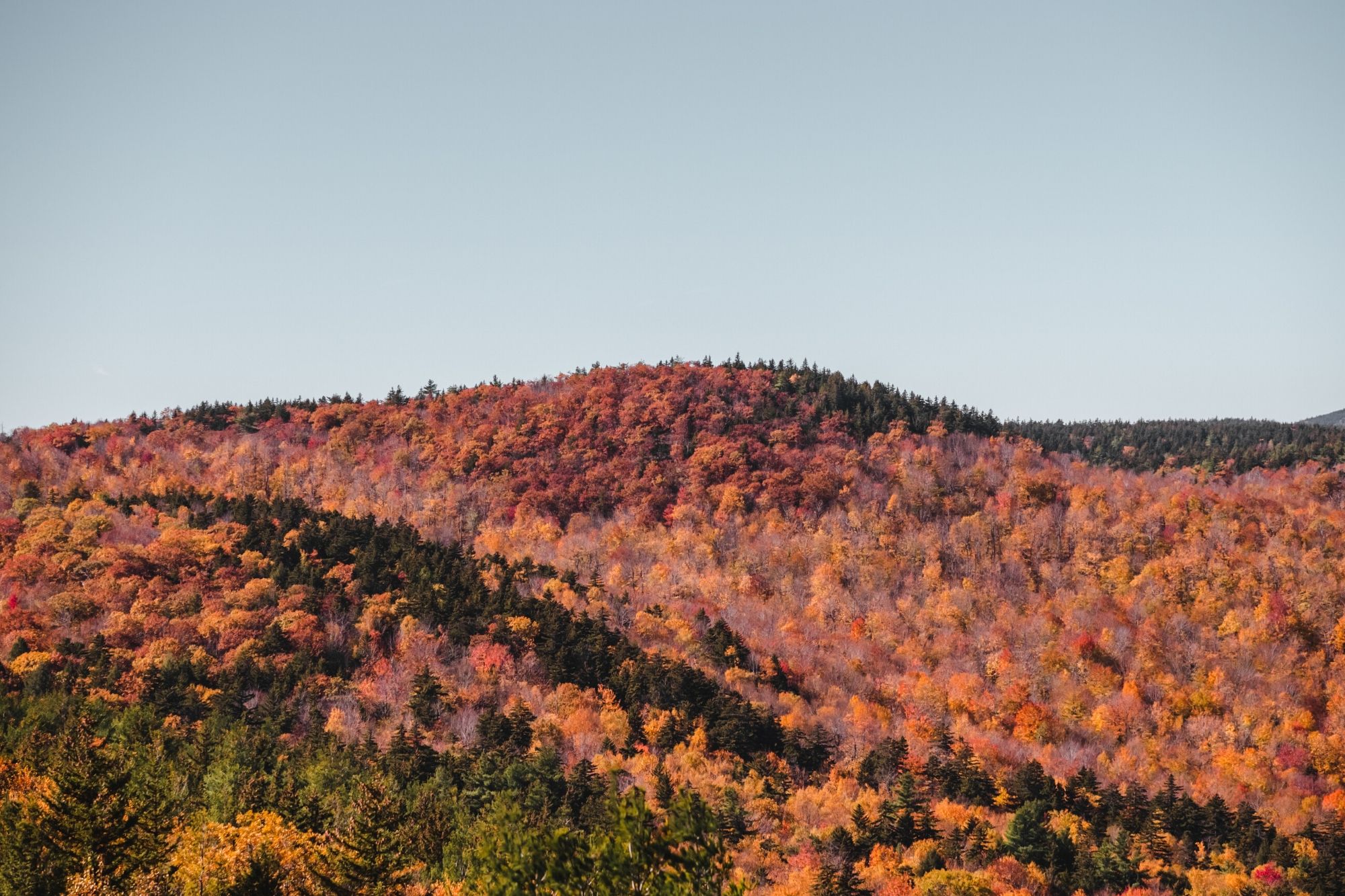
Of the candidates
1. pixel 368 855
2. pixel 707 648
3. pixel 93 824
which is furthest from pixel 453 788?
pixel 707 648

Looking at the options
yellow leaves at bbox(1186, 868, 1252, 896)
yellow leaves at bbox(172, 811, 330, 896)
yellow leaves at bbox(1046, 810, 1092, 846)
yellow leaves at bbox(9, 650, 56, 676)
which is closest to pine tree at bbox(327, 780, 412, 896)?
yellow leaves at bbox(172, 811, 330, 896)

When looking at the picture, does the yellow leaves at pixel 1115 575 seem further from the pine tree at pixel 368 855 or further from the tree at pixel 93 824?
the tree at pixel 93 824

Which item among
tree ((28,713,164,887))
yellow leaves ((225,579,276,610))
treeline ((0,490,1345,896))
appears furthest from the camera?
yellow leaves ((225,579,276,610))

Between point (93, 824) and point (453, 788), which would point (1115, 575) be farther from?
point (93, 824)

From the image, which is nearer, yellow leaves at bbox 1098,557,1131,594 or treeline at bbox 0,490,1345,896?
treeline at bbox 0,490,1345,896

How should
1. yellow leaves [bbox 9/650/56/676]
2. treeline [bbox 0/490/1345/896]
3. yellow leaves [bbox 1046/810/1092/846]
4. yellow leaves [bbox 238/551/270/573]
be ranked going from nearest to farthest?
1. treeline [bbox 0/490/1345/896]
2. yellow leaves [bbox 1046/810/1092/846]
3. yellow leaves [bbox 9/650/56/676]
4. yellow leaves [bbox 238/551/270/573]

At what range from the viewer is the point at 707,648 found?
134500 mm

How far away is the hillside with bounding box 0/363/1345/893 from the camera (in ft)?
293

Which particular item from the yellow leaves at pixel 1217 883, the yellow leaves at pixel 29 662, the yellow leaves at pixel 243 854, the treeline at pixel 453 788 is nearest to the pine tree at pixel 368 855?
the treeline at pixel 453 788

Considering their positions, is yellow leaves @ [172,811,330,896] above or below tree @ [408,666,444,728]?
above

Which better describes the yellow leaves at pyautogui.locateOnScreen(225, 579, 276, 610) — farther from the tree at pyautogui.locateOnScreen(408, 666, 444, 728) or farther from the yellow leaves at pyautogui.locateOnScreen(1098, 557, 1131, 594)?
the yellow leaves at pyautogui.locateOnScreen(1098, 557, 1131, 594)

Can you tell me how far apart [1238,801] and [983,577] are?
175 feet

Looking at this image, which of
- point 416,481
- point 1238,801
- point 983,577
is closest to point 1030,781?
point 1238,801

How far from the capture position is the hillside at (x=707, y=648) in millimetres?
89438
